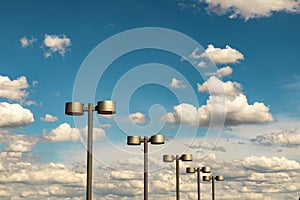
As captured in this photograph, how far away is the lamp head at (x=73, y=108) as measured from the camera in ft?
69.8

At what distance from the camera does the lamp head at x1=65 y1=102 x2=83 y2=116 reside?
21281 mm

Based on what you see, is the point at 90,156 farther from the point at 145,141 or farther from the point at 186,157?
the point at 186,157

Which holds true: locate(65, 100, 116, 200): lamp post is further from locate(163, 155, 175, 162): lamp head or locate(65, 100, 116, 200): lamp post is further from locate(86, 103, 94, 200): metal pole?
locate(163, 155, 175, 162): lamp head

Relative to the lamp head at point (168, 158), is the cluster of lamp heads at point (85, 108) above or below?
above

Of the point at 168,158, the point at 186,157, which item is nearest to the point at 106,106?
the point at 168,158

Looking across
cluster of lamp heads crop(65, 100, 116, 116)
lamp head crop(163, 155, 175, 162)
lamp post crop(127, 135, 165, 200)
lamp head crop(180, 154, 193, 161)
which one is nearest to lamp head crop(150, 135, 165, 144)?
lamp post crop(127, 135, 165, 200)

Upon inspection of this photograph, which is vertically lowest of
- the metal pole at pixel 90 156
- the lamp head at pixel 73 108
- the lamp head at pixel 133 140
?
the metal pole at pixel 90 156

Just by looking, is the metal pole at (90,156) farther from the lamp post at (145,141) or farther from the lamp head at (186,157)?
the lamp head at (186,157)

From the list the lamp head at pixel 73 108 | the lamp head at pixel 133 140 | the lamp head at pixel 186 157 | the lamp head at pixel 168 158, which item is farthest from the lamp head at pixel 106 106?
the lamp head at pixel 186 157

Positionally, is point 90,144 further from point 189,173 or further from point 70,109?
point 189,173

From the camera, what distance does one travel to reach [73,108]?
69.9 feet

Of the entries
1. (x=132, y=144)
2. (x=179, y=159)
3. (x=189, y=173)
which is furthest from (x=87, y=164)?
(x=189, y=173)

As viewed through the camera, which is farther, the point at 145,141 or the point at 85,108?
the point at 145,141

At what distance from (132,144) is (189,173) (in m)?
14.4
